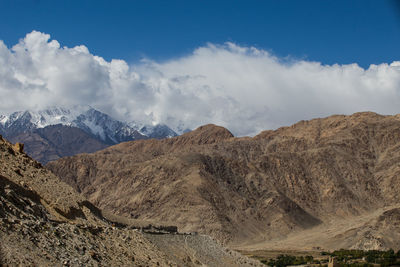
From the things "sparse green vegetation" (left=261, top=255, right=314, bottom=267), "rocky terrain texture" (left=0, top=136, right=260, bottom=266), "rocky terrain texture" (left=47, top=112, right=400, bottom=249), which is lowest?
"sparse green vegetation" (left=261, top=255, right=314, bottom=267)

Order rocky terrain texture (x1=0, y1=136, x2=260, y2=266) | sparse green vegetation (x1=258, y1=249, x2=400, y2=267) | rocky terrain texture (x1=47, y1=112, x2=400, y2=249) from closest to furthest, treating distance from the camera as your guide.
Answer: rocky terrain texture (x1=0, y1=136, x2=260, y2=266) → sparse green vegetation (x1=258, y1=249, x2=400, y2=267) → rocky terrain texture (x1=47, y1=112, x2=400, y2=249)

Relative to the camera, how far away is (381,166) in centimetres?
Answer: 17038

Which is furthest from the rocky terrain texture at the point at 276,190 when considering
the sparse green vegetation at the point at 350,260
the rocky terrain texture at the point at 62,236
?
the rocky terrain texture at the point at 62,236

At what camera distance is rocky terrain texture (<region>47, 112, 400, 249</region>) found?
12012cm

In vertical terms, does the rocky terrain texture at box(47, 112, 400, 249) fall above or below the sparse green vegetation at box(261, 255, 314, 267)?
above

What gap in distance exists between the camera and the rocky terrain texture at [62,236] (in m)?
25.9

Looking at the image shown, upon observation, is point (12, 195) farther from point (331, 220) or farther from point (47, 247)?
point (331, 220)

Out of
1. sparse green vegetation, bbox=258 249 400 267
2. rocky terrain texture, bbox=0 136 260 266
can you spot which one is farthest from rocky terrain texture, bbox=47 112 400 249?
rocky terrain texture, bbox=0 136 260 266

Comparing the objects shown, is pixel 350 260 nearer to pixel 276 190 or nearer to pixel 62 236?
pixel 276 190

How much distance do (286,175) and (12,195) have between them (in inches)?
5254

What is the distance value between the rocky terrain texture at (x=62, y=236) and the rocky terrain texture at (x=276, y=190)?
70.8 meters

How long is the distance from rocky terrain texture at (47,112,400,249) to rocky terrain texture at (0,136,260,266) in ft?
232

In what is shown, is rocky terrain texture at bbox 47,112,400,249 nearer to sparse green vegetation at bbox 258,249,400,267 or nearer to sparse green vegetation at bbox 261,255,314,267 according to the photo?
sparse green vegetation at bbox 258,249,400,267

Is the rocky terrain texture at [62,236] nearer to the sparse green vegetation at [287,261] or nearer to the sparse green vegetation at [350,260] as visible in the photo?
the sparse green vegetation at [287,261]
